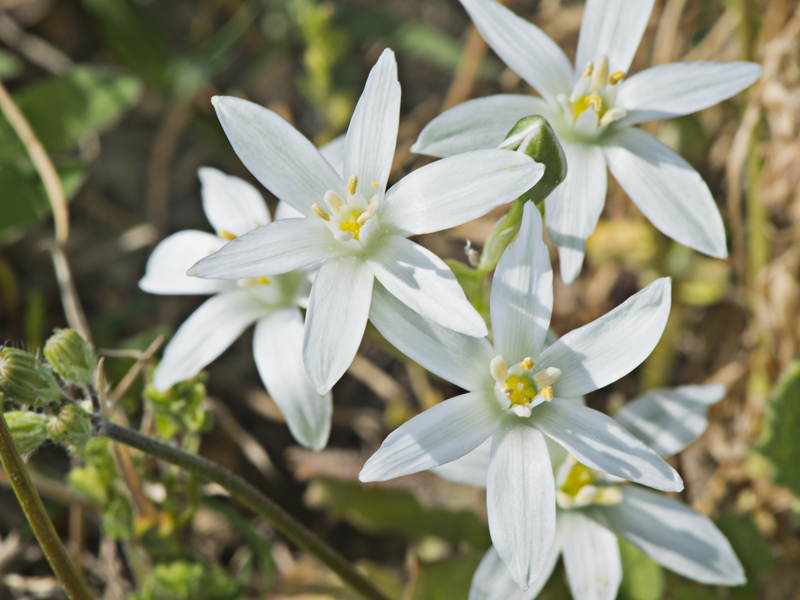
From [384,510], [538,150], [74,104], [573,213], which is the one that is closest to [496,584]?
[384,510]

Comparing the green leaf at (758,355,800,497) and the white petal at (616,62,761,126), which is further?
the green leaf at (758,355,800,497)

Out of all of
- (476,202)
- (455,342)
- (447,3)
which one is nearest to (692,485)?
(455,342)

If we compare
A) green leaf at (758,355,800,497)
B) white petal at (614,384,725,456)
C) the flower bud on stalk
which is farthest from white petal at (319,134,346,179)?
green leaf at (758,355,800,497)

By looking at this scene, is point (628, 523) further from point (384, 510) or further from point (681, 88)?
point (681, 88)

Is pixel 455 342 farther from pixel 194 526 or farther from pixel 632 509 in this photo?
pixel 194 526

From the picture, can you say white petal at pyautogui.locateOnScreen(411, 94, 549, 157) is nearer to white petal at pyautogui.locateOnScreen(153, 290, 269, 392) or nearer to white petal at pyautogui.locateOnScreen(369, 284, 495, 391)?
white petal at pyautogui.locateOnScreen(369, 284, 495, 391)
